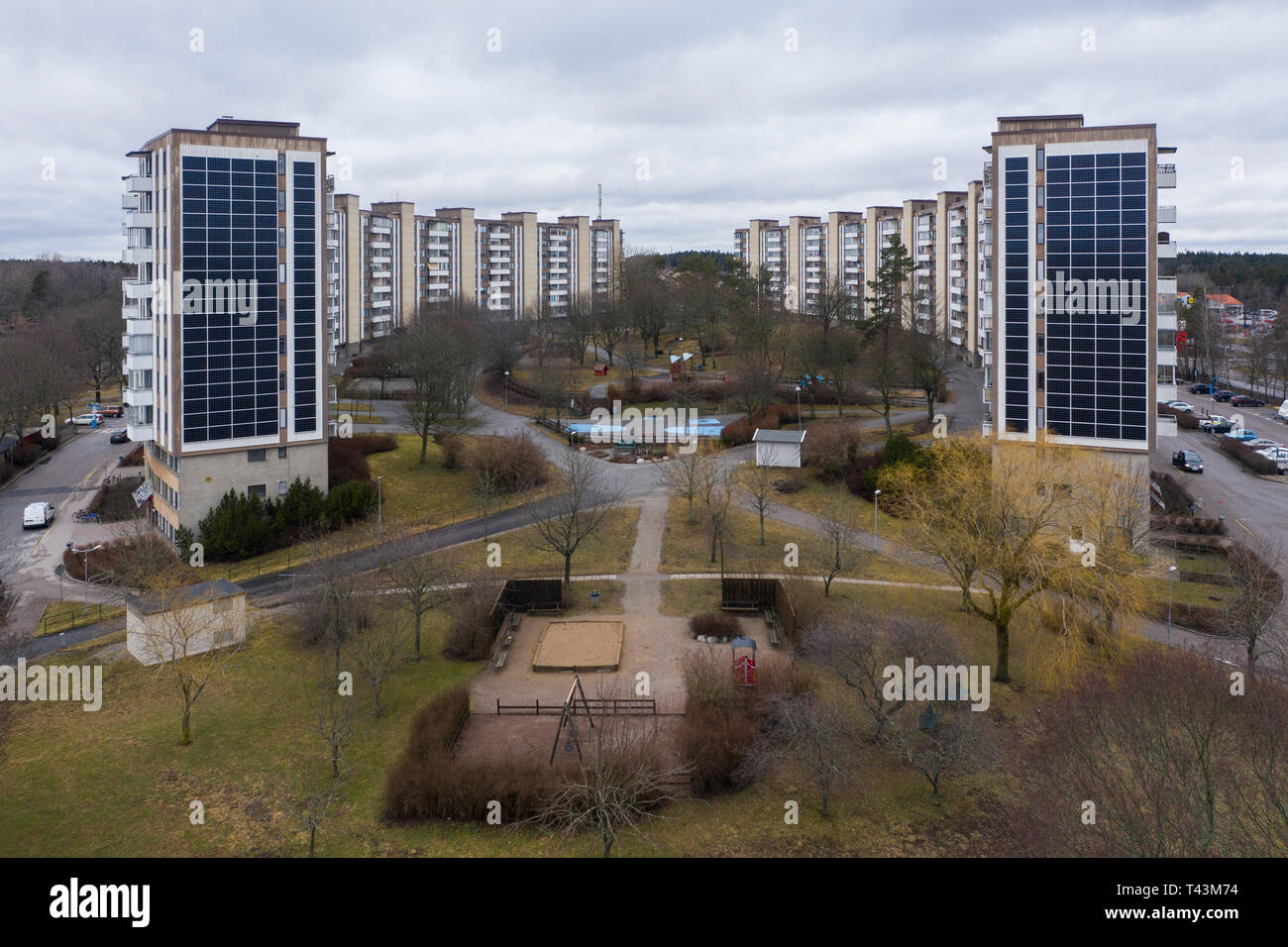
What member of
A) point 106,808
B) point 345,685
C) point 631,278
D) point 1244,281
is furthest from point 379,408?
point 1244,281

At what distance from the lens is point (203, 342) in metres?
41.1

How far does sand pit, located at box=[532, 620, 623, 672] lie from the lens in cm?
2847

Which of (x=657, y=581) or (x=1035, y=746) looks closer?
(x=1035, y=746)

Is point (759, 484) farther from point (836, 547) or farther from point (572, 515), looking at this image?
point (572, 515)

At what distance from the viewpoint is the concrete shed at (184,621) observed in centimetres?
2734

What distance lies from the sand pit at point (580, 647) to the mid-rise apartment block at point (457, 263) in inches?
2416

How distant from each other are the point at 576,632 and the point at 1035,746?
1585 centimetres

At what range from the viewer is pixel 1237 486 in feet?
159

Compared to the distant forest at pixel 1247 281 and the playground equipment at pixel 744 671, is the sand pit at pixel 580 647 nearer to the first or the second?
the playground equipment at pixel 744 671

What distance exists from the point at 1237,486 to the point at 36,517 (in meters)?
66.3

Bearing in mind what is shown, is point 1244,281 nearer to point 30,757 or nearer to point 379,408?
point 379,408

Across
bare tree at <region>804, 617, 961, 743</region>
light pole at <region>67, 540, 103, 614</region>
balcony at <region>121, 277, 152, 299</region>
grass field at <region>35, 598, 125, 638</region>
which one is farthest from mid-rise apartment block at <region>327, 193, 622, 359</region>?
bare tree at <region>804, 617, 961, 743</region>

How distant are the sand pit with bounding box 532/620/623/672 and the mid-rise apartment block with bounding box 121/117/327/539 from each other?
66.0 feet

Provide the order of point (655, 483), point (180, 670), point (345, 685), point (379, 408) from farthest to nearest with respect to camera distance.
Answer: point (379, 408), point (655, 483), point (345, 685), point (180, 670)
